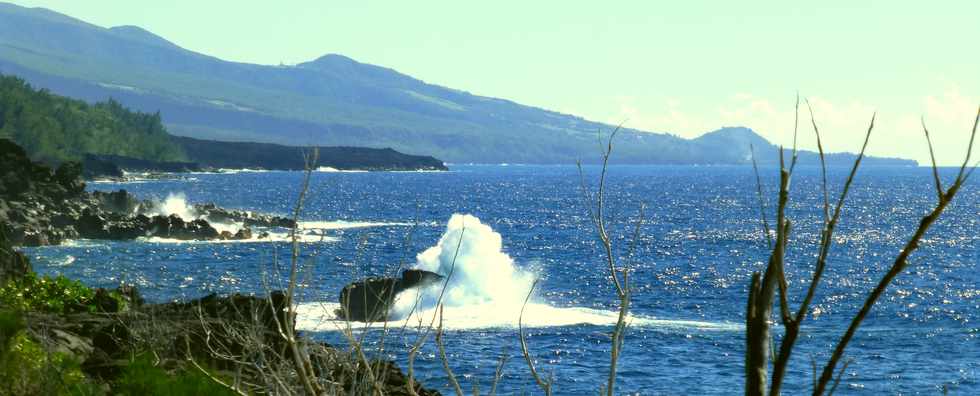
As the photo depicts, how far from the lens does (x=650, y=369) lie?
3181 cm

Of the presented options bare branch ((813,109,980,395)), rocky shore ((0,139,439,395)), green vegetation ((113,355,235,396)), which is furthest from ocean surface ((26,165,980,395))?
Answer: green vegetation ((113,355,235,396))

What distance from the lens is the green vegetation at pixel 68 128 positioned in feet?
447

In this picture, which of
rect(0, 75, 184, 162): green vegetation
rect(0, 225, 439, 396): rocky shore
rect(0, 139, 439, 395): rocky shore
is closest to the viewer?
rect(0, 139, 439, 395): rocky shore

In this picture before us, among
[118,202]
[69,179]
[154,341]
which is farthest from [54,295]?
[118,202]

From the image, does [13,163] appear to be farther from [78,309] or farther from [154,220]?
[78,309]

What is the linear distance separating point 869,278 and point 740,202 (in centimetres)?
8849

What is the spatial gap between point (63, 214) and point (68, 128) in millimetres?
92340

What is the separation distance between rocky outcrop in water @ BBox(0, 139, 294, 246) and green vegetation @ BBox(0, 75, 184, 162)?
38.2m

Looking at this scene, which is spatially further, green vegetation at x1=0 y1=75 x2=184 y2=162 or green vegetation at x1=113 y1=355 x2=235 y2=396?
green vegetation at x1=0 y1=75 x2=184 y2=162

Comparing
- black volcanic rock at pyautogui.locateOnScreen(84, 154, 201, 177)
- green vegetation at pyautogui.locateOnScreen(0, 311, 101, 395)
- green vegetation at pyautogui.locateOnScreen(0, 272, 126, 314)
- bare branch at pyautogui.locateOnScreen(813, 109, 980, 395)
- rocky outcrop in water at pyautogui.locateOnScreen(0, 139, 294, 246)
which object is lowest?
black volcanic rock at pyautogui.locateOnScreen(84, 154, 201, 177)

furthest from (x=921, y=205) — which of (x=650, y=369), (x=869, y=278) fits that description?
(x=650, y=369)

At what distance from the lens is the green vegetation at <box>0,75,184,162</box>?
447ft

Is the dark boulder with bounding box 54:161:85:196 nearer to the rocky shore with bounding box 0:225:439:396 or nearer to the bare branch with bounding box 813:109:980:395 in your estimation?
the rocky shore with bounding box 0:225:439:396

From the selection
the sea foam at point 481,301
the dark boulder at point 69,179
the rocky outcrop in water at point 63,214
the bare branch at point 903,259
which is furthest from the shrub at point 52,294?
the dark boulder at point 69,179
